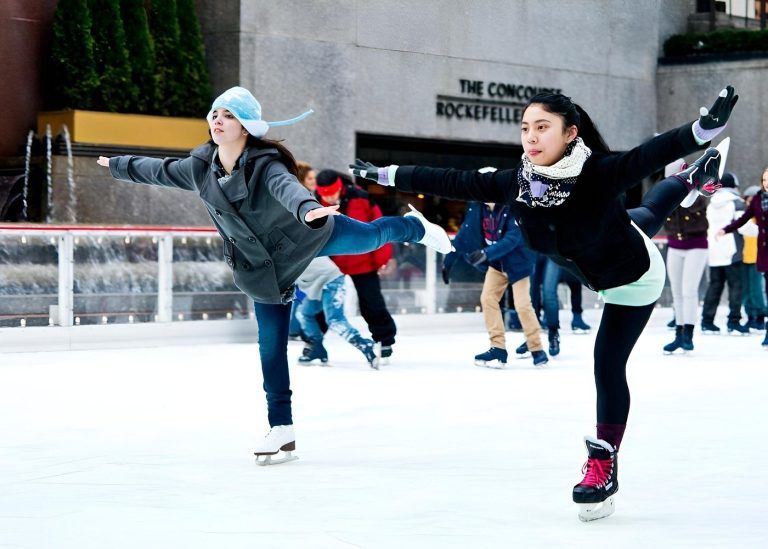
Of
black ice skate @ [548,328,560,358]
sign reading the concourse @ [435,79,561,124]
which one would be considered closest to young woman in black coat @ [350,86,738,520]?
black ice skate @ [548,328,560,358]

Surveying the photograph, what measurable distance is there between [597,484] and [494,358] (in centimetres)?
564

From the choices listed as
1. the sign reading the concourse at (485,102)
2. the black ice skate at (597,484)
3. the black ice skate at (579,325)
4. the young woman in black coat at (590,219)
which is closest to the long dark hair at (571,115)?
the young woman in black coat at (590,219)

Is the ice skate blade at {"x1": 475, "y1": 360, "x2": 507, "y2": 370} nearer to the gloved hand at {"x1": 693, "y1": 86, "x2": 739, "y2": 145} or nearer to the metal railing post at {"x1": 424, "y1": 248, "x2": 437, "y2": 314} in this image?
the metal railing post at {"x1": 424, "y1": 248, "x2": 437, "y2": 314}

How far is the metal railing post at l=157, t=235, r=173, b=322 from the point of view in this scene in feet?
38.8

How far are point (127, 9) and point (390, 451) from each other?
11.1 metres

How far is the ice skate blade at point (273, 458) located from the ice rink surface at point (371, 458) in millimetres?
41

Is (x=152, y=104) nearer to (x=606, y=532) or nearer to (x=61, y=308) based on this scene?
(x=61, y=308)

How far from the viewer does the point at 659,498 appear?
16.0ft

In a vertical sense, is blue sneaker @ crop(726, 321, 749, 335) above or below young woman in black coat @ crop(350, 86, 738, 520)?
below

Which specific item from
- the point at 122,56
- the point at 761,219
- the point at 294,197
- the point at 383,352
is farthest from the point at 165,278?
the point at 294,197

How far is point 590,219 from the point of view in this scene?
4.45 m

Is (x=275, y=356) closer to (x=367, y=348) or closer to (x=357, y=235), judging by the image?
(x=357, y=235)

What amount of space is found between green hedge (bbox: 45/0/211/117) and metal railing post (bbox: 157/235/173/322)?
460 centimetres

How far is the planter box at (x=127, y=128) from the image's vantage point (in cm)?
1553
